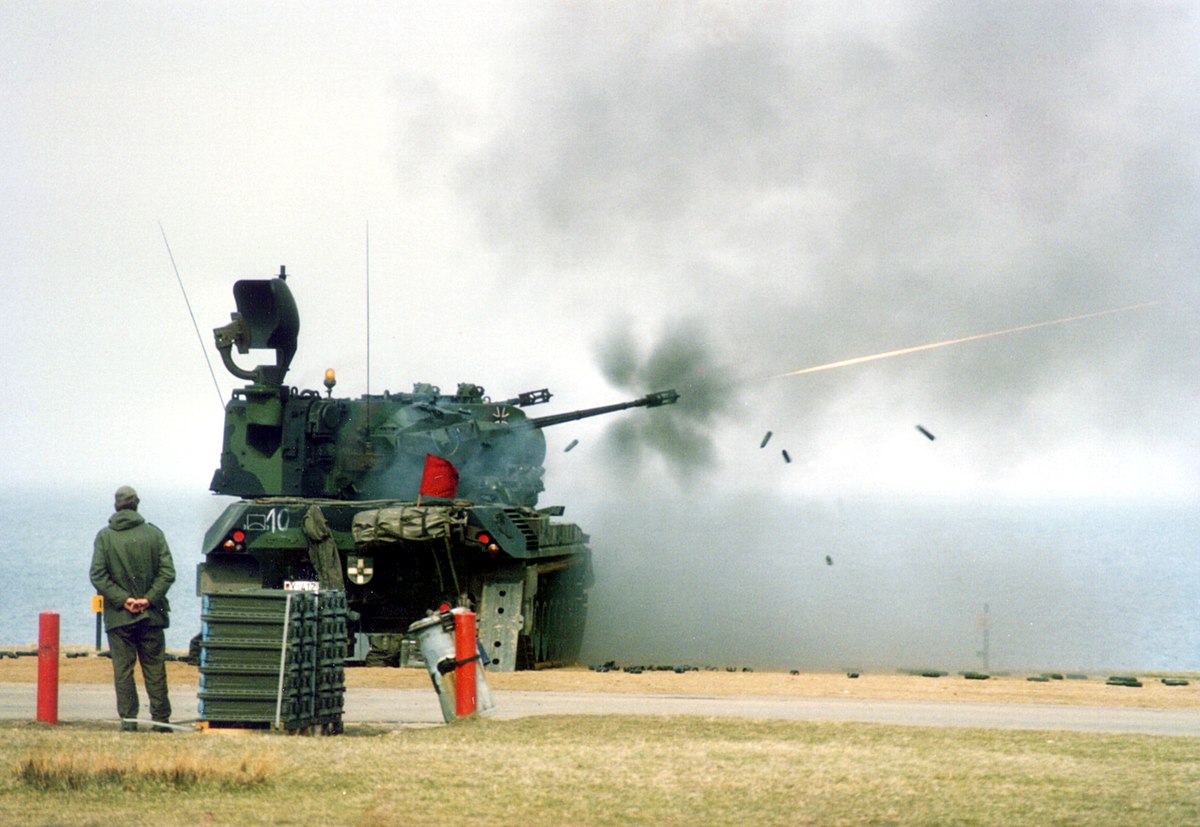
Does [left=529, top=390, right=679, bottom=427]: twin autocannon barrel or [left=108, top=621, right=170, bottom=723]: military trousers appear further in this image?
[left=529, top=390, right=679, bottom=427]: twin autocannon barrel

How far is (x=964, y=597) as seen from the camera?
65562mm

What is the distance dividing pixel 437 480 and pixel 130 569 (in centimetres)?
827

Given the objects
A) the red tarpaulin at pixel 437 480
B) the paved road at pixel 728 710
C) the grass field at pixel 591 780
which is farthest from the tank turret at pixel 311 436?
the grass field at pixel 591 780

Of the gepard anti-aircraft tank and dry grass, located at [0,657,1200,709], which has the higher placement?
the gepard anti-aircraft tank

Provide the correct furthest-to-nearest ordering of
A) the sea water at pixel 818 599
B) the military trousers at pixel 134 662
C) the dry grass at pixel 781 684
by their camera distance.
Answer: the sea water at pixel 818 599 → the dry grass at pixel 781 684 → the military trousers at pixel 134 662

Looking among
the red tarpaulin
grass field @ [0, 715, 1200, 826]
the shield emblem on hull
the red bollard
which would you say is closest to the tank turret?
the red tarpaulin

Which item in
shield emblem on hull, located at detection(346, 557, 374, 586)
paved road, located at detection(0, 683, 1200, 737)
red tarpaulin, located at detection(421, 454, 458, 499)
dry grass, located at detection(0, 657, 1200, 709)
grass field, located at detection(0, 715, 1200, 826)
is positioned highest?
red tarpaulin, located at detection(421, 454, 458, 499)

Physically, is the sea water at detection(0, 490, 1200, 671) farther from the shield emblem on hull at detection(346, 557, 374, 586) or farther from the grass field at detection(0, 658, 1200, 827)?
the grass field at detection(0, 658, 1200, 827)

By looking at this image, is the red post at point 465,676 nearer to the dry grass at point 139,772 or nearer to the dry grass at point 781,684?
the dry grass at point 139,772

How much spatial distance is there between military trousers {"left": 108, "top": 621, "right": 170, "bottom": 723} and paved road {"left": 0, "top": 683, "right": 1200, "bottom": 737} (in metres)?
1.07

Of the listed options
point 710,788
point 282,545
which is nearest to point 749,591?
point 282,545

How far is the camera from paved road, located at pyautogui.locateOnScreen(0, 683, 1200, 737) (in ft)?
54.7

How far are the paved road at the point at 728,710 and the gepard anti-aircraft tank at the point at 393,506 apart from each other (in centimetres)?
288

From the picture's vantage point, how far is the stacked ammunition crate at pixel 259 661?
15.0 m
